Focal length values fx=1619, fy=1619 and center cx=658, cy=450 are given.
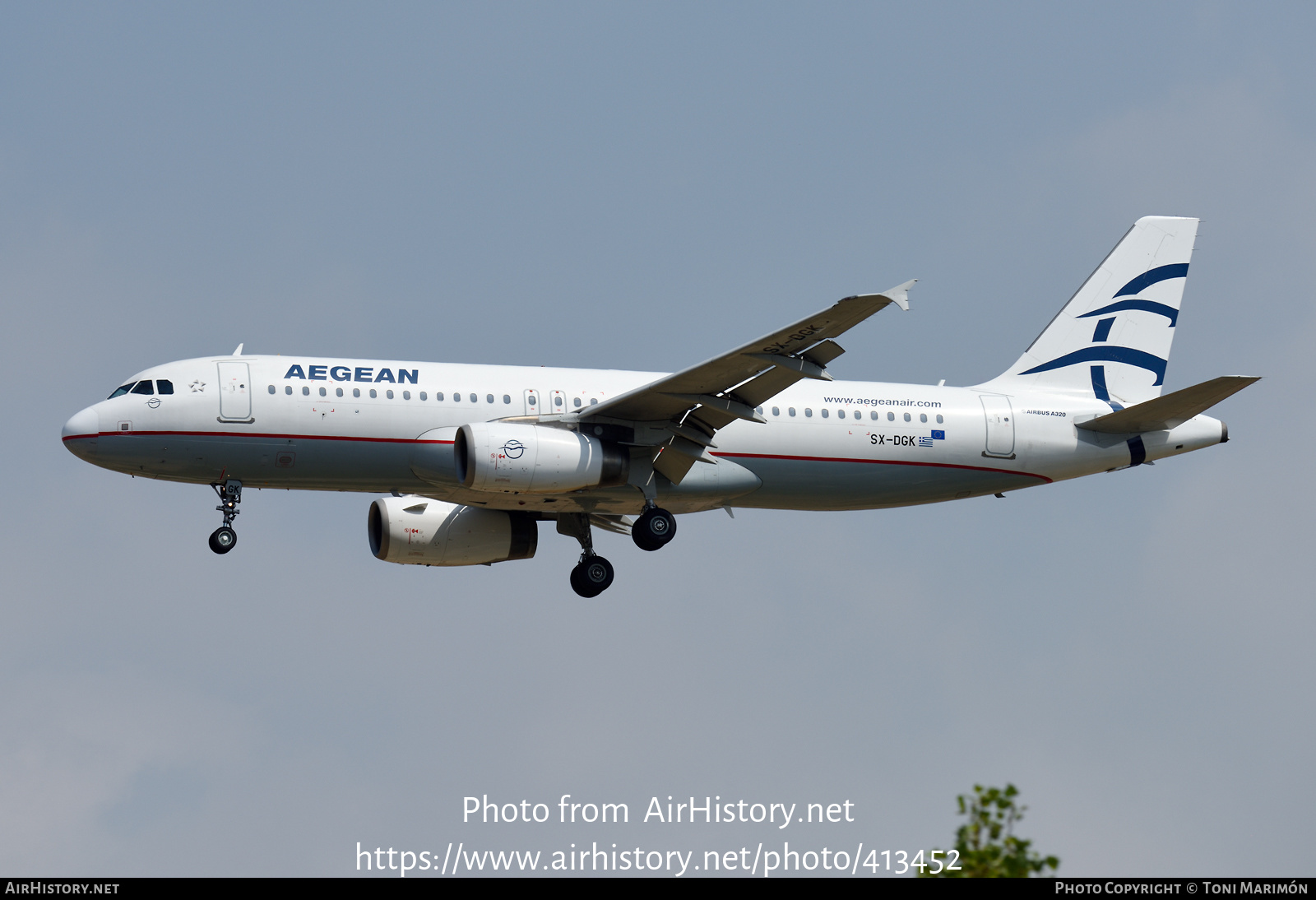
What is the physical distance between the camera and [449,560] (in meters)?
37.4

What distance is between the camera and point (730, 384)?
104 feet

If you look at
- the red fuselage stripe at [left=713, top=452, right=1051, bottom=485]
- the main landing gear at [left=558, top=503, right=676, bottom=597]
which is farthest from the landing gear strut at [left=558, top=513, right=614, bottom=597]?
the red fuselage stripe at [left=713, top=452, right=1051, bottom=485]

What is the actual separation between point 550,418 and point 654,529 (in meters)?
3.36

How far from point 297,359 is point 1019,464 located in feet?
52.6

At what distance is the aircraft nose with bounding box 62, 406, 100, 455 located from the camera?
32344 millimetres

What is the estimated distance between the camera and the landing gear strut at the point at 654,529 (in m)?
33.9

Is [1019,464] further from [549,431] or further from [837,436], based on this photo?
[549,431]

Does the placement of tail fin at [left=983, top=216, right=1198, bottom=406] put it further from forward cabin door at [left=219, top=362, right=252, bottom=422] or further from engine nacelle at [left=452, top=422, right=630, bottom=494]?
forward cabin door at [left=219, top=362, right=252, bottom=422]

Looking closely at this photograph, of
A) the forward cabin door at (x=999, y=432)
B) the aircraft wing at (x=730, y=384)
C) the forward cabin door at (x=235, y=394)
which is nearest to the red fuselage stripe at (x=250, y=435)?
the forward cabin door at (x=235, y=394)

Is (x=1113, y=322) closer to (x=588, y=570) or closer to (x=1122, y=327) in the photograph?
(x=1122, y=327)

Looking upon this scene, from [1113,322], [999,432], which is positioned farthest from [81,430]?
[1113,322]

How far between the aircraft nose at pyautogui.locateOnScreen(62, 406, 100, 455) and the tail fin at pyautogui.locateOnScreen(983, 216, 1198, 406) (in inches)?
788

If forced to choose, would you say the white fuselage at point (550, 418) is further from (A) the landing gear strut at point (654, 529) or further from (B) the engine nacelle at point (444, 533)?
(B) the engine nacelle at point (444, 533)

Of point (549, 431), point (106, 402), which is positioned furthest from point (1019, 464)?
point (106, 402)
